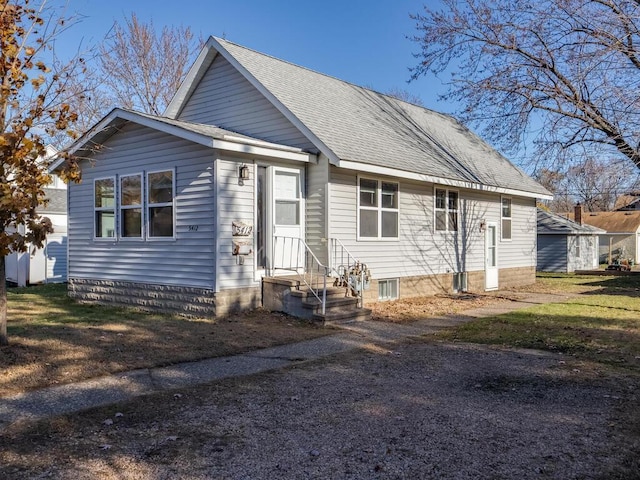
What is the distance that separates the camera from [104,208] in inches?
517

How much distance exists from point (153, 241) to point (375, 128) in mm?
6812

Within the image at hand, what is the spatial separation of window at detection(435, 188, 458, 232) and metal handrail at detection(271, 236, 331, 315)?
16.4ft

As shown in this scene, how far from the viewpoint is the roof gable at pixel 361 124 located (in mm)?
12445

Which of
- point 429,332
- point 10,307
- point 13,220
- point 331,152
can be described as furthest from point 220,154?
point 10,307

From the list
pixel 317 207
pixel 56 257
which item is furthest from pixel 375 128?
pixel 56 257

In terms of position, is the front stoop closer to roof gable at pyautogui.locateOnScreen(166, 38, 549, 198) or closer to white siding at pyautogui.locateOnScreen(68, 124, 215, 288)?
white siding at pyautogui.locateOnScreen(68, 124, 215, 288)

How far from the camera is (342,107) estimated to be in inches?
595

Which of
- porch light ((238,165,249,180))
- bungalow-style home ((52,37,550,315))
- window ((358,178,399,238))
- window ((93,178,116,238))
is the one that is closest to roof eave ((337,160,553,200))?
bungalow-style home ((52,37,550,315))

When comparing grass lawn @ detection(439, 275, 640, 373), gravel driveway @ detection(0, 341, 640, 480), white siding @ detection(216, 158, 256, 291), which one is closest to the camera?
gravel driveway @ detection(0, 341, 640, 480)

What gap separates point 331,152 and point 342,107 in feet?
13.3

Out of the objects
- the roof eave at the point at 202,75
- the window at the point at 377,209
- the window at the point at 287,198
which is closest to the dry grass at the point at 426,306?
the window at the point at 377,209

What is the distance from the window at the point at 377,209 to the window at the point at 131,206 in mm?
5114

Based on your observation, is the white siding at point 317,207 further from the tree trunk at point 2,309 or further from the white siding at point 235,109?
the tree trunk at point 2,309

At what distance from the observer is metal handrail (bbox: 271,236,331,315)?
11.5 metres
